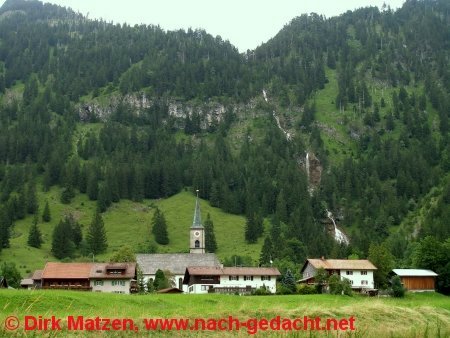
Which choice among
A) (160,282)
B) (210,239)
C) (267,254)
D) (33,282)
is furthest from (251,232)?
(33,282)

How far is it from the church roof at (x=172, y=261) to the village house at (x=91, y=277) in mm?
25078

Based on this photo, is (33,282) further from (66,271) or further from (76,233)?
(76,233)

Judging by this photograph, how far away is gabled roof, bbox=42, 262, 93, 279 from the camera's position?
88.7 metres

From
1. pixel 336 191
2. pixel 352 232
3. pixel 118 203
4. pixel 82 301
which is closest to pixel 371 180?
pixel 336 191

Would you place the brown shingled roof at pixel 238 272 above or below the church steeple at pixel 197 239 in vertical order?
below

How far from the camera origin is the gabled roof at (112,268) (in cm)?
8994

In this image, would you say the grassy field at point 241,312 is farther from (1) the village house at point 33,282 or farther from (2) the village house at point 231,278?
(1) the village house at point 33,282

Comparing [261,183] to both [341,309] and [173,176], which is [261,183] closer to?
[173,176]

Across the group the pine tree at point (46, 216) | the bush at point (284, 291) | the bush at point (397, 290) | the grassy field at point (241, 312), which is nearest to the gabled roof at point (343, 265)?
the bush at point (397, 290)

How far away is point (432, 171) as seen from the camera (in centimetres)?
19038

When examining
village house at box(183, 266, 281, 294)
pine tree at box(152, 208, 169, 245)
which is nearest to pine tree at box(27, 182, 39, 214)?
pine tree at box(152, 208, 169, 245)

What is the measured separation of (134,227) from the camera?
506 ft

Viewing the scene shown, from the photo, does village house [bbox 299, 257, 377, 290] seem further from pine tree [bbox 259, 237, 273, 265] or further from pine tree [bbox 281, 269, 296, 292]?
pine tree [bbox 259, 237, 273, 265]

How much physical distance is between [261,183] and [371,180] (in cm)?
3535
